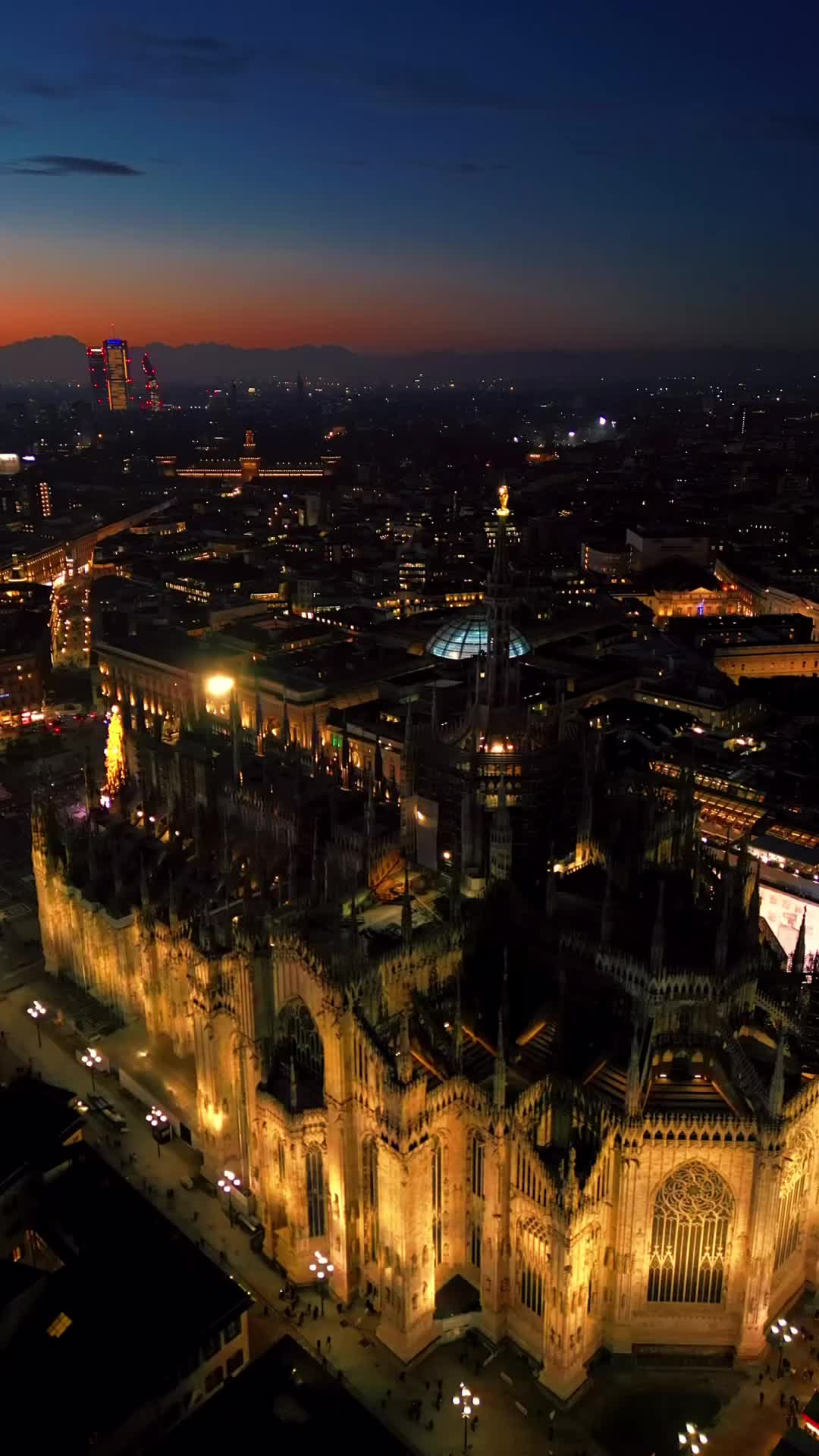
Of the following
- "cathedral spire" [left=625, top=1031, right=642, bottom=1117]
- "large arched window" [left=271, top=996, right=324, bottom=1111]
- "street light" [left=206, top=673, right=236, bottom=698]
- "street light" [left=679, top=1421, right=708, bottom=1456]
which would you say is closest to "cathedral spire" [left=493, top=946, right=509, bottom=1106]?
"cathedral spire" [left=625, top=1031, right=642, bottom=1117]

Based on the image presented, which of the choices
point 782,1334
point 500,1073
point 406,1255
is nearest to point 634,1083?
point 500,1073

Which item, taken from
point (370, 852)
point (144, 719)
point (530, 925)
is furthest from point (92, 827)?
point (144, 719)

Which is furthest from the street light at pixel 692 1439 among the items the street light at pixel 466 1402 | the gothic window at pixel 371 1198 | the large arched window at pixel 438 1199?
the gothic window at pixel 371 1198

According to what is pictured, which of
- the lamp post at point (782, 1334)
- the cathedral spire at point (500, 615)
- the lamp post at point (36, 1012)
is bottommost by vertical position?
the lamp post at point (36, 1012)

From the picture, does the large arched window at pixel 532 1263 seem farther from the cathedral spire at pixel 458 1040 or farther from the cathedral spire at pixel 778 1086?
the cathedral spire at pixel 778 1086

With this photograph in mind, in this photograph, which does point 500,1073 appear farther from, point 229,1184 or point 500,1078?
point 229,1184

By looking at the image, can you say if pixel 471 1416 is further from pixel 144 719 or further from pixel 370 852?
pixel 144 719
